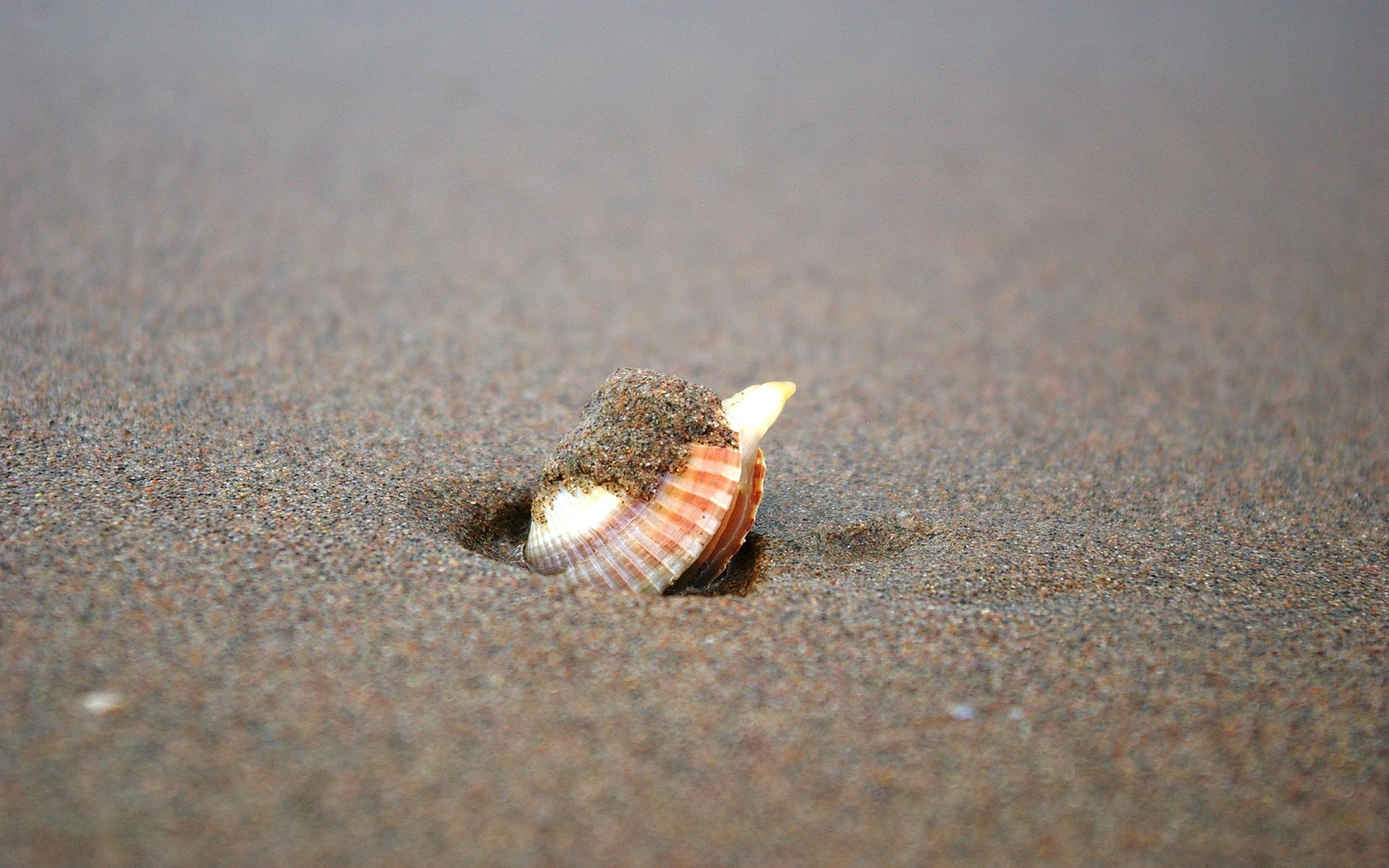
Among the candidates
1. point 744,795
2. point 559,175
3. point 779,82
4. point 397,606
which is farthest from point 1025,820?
point 779,82

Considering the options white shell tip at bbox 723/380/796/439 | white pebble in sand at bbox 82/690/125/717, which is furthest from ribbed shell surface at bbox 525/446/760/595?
white pebble in sand at bbox 82/690/125/717

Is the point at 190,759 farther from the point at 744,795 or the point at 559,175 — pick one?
the point at 559,175

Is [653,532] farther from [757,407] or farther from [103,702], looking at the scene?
[103,702]

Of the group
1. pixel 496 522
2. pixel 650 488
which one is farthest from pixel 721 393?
pixel 650 488

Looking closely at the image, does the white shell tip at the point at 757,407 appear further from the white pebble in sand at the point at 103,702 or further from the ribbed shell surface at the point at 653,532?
the white pebble in sand at the point at 103,702

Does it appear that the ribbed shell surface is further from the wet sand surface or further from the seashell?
the wet sand surface
